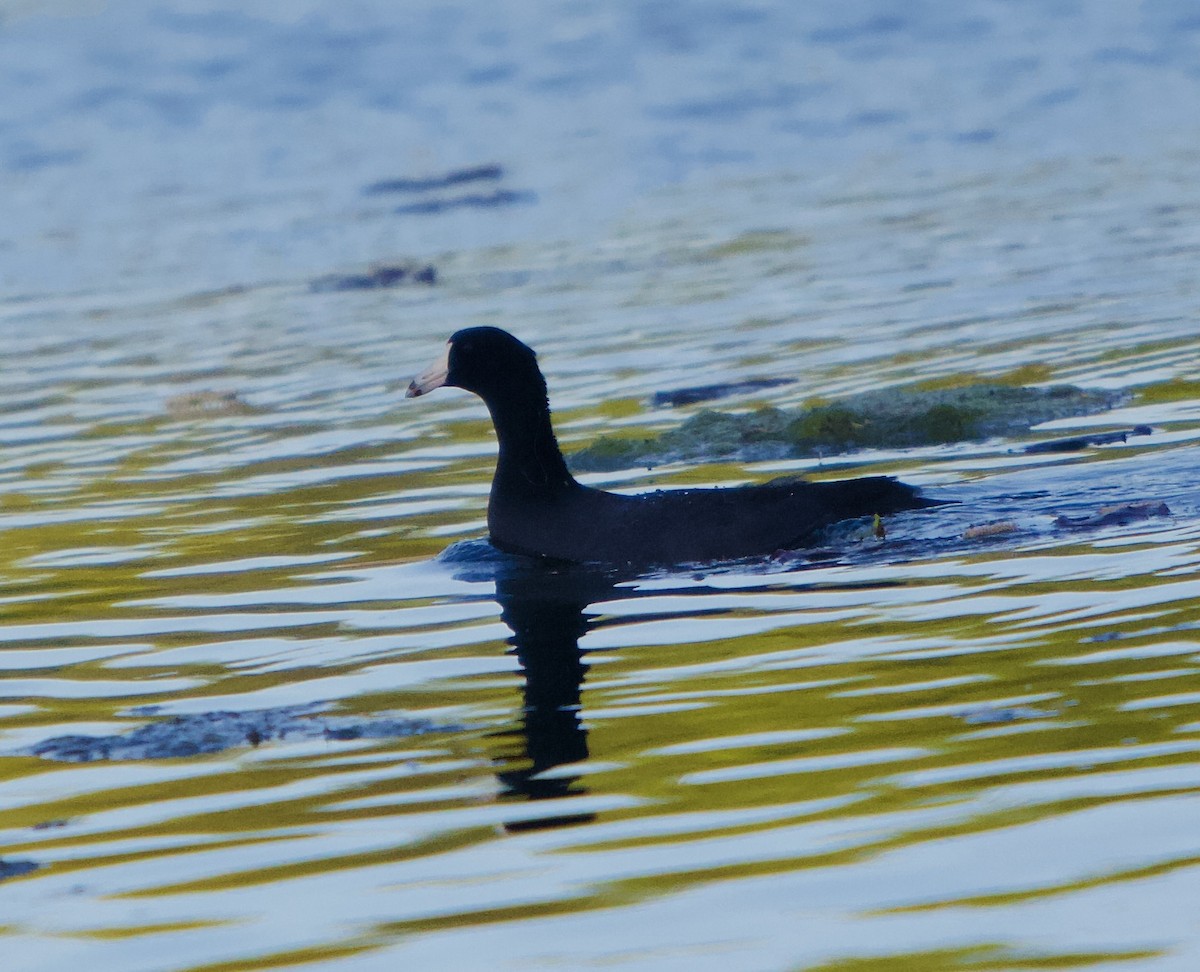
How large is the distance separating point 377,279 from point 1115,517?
15956mm

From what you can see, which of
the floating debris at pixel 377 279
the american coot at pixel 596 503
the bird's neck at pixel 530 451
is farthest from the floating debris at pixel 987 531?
the floating debris at pixel 377 279

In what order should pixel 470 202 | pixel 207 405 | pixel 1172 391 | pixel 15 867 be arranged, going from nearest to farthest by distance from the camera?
1. pixel 15 867
2. pixel 1172 391
3. pixel 207 405
4. pixel 470 202

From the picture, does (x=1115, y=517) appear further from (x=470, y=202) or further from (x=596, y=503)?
(x=470, y=202)

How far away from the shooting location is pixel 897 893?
15.3 ft

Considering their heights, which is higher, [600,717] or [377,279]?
[377,279]

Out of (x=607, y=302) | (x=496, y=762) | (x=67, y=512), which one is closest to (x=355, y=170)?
(x=607, y=302)

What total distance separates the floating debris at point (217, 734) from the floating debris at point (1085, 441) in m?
5.51

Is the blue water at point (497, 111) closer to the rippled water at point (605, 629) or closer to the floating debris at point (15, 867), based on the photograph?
the rippled water at point (605, 629)

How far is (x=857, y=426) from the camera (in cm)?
1234

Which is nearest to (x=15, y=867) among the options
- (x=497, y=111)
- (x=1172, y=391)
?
(x=1172, y=391)

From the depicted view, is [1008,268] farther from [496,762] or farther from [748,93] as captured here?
[748,93]

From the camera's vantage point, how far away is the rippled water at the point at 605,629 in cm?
478

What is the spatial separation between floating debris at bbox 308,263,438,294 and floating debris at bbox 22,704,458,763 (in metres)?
17.2

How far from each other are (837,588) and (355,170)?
31.1 meters
